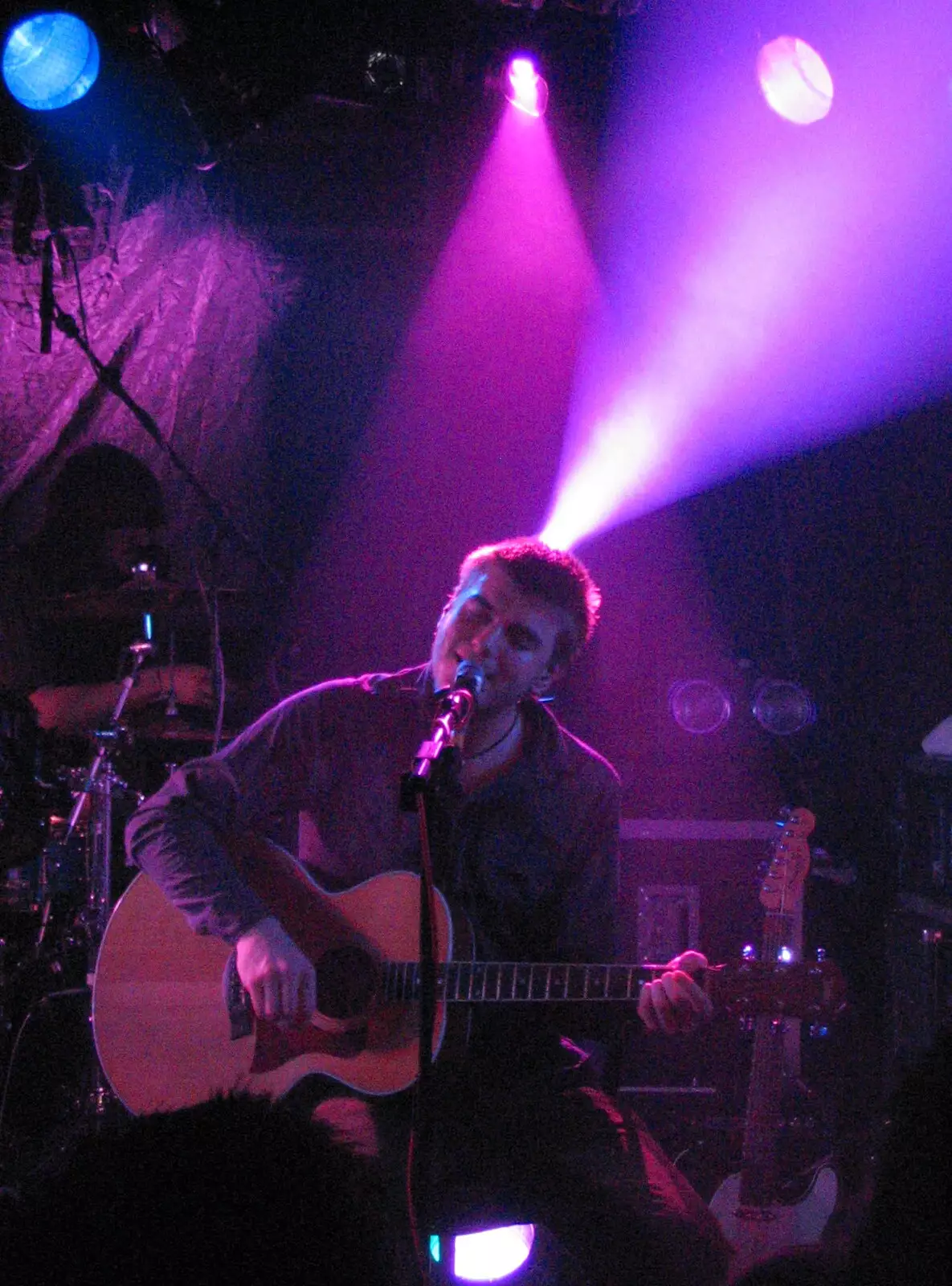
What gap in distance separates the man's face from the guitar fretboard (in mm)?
780

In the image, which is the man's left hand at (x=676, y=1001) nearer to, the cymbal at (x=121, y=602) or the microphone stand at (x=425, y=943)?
the microphone stand at (x=425, y=943)

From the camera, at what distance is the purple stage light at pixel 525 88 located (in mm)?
4934

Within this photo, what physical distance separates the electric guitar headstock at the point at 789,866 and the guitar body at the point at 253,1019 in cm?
179

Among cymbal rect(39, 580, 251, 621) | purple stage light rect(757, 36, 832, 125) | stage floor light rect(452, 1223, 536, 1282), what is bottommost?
stage floor light rect(452, 1223, 536, 1282)

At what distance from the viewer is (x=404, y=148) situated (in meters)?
5.47

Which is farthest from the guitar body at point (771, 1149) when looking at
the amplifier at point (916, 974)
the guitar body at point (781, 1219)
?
the amplifier at point (916, 974)

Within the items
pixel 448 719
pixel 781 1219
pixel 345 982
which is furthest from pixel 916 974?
pixel 448 719

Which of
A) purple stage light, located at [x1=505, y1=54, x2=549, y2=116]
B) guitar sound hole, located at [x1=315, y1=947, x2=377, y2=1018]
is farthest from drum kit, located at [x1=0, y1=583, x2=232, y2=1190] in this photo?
purple stage light, located at [x1=505, y1=54, x2=549, y2=116]

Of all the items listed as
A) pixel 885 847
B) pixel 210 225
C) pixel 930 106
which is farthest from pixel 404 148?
pixel 885 847

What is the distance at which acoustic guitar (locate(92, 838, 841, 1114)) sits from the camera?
2572 millimetres

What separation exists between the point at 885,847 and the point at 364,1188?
3959 mm

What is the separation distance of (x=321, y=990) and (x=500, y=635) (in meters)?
1.11

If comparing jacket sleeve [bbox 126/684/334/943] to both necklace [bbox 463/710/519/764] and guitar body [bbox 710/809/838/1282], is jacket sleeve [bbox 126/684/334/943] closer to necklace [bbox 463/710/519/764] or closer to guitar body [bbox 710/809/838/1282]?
necklace [bbox 463/710/519/764]

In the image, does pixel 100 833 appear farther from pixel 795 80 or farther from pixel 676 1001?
pixel 795 80
